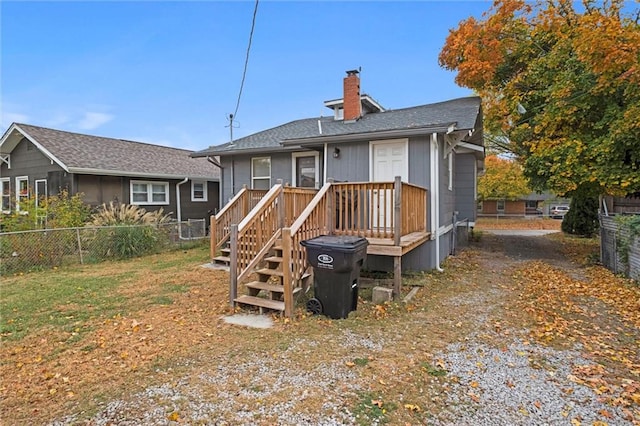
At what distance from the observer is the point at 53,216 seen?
11.4 metres

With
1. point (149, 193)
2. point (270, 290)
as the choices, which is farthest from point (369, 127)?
point (149, 193)

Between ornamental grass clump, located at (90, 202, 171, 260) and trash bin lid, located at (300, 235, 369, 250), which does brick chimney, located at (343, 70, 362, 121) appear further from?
ornamental grass clump, located at (90, 202, 171, 260)

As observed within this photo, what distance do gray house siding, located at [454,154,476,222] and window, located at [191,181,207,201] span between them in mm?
11219

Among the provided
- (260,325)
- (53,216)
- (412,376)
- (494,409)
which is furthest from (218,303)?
(53,216)

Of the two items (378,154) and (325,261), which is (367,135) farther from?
(325,261)

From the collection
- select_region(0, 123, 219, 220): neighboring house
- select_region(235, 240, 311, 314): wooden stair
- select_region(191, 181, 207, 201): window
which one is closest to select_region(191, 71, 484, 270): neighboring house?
select_region(235, 240, 311, 314): wooden stair

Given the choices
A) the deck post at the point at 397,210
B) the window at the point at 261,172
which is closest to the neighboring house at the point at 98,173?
the window at the point at 261,172

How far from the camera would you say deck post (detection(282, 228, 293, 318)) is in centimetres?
472

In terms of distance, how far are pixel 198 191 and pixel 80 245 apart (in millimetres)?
7835

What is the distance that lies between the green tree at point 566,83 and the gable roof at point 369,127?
1770 mm

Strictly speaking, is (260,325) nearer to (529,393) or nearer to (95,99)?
(529,393)

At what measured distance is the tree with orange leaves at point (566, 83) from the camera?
26.6ft

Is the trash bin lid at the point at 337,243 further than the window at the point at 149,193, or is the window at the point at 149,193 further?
the window at the point at 149,193

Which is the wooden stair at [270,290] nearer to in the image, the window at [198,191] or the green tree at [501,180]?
the window at [198,191]
